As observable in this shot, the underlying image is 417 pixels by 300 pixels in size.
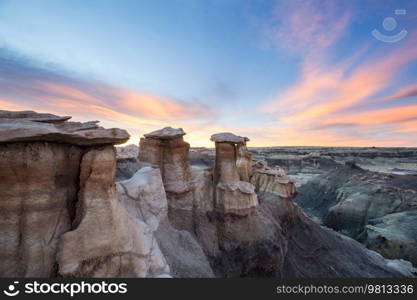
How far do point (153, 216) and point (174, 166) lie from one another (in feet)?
11.2

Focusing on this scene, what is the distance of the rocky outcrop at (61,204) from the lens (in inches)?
207

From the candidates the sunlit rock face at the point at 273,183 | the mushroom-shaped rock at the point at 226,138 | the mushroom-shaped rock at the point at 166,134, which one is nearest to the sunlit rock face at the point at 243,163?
the sunlit rock face at the point at 273,183

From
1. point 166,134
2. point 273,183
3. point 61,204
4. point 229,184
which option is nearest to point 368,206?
point 273,183

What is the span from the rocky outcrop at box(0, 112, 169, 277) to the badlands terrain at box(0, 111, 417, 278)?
2cm

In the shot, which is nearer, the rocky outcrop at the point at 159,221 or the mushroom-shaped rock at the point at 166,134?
the rocky outcrop at the point at 159,221

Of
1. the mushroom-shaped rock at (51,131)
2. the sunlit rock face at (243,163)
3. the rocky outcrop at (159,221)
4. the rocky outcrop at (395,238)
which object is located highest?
the mushroom-shaped rock at (51,131)

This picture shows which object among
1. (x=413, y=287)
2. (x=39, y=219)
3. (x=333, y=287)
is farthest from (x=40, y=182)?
(x=413, y=287)

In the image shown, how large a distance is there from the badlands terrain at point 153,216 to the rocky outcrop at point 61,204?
0.07 feet

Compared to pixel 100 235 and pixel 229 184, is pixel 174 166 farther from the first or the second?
pixel 100 235

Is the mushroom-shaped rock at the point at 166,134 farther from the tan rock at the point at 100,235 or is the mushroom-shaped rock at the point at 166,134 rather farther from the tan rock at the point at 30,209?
the tan rock at the point at 30,209

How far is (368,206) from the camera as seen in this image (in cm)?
3266

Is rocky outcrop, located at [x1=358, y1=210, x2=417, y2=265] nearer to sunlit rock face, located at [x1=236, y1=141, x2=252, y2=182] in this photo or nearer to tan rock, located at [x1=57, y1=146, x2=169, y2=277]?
sunlit rock face, located at [x1=236, y1=141, x2=252, y2=182]

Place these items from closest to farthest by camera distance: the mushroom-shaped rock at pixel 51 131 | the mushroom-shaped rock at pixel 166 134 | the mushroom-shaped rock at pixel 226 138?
the mushroom-shaped rock at pixel 51 131 → the mushroom-shaped rock at pixel 166 134 → the mushroom-shaped rock at pixel 226 138

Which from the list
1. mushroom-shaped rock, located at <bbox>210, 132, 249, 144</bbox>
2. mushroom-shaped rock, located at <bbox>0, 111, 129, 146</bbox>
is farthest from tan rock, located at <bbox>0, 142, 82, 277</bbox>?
mushroom-shaped rock, located at <bbox>210, 132, 249, 144</bbox>
